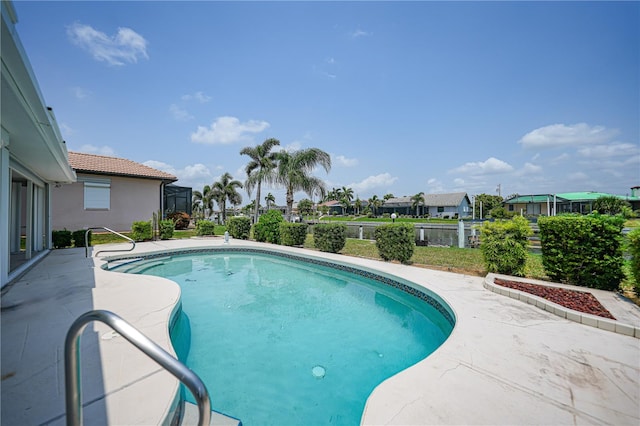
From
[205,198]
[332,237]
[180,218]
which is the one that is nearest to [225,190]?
[205,198]

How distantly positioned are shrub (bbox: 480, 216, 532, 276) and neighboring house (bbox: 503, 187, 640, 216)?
136 ft

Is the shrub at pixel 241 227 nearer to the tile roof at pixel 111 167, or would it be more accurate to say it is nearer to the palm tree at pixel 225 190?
the tile roof at pixel 111 167

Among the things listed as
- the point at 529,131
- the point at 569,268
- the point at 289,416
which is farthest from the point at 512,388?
the point at 529,131

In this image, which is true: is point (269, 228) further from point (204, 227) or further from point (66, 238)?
point (66, 238)

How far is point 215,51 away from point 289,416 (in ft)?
38.5

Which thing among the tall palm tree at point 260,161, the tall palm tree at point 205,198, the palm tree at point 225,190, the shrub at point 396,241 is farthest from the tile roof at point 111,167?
the tall palm tree at point 205,198

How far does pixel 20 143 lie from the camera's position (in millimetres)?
5305

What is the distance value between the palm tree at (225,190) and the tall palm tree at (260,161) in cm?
1701

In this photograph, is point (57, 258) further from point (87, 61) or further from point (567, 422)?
point (567, 422)

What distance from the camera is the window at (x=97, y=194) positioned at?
15.5 m

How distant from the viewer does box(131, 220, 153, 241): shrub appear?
1416cm

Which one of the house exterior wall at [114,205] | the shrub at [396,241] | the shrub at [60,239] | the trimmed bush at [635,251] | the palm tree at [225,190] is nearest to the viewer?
the trimmed bush at [635,251]

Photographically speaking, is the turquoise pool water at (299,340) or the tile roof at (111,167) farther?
the tile roof at (111,167)

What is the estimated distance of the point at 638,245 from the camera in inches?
174
